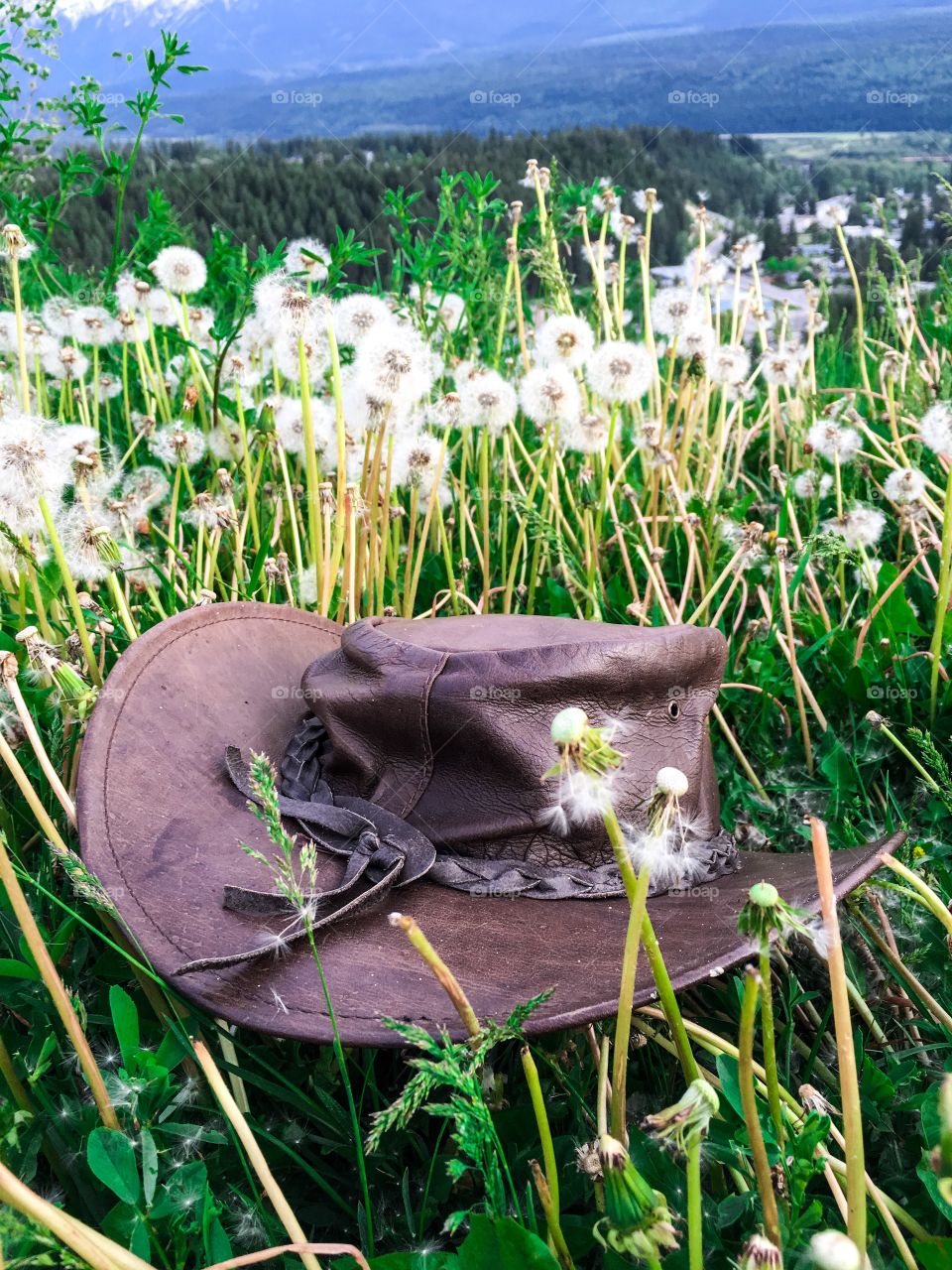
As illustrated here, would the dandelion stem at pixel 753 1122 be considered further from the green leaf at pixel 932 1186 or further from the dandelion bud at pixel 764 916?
the green leaf at pixel 932 1186

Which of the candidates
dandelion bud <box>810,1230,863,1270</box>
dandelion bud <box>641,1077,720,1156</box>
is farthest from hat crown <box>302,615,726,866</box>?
dandelion bud <box>810,1230,863,1270</box>

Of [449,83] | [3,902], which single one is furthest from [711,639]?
[449,83]

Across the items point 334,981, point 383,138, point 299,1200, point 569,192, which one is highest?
point 383,138

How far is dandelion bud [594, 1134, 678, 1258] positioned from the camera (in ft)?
2.68

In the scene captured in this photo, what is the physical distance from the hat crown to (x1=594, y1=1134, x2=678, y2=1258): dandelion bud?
70cm

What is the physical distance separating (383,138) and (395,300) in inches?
358

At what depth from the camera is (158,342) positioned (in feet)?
15.0

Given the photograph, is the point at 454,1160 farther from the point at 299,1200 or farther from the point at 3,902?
the point at 3,902

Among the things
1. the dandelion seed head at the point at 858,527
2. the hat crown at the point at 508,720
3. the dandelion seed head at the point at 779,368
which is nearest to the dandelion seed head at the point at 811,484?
the dandelion seed head at the point at 858,527

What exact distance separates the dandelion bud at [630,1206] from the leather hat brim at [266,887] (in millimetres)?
347

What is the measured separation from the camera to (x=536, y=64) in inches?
671
